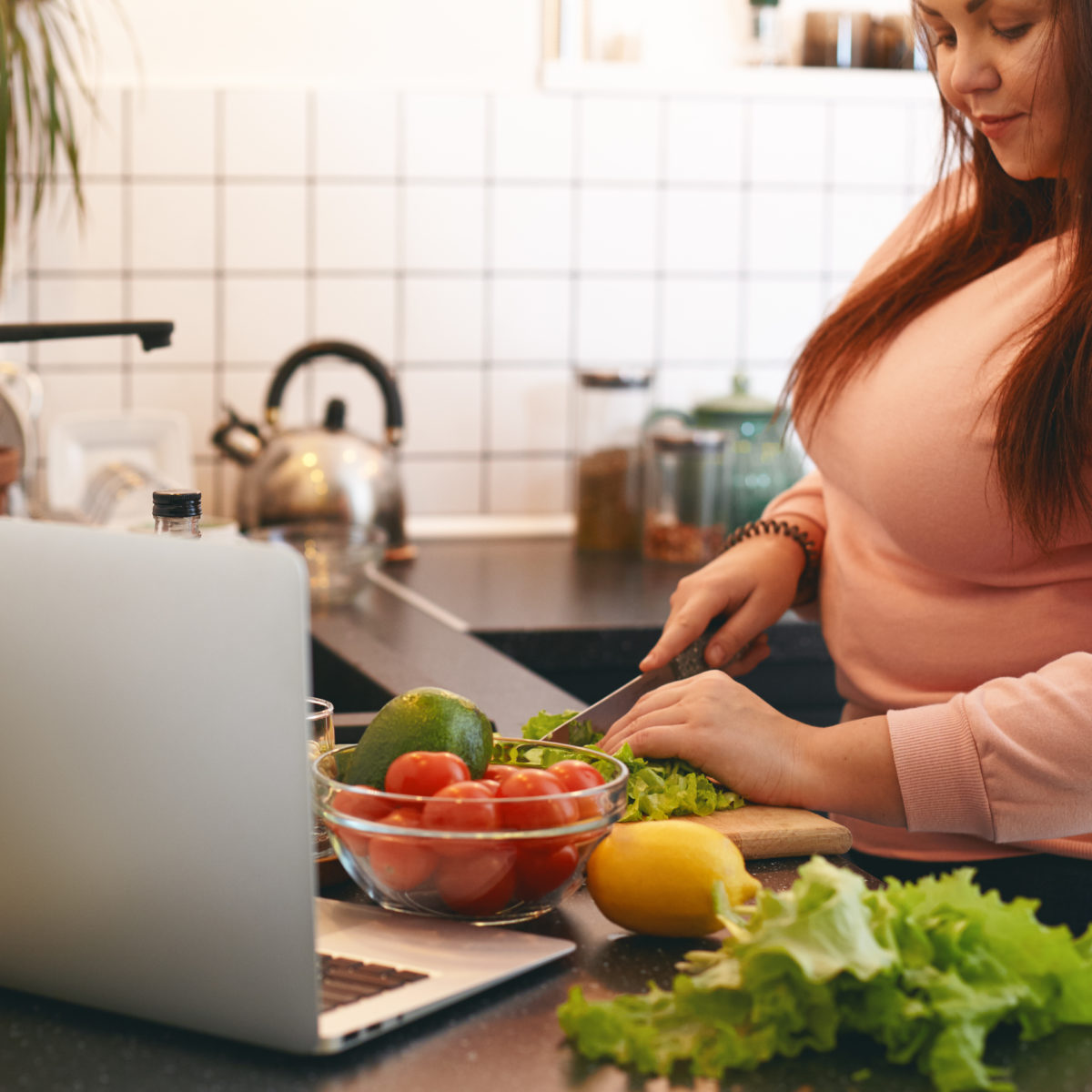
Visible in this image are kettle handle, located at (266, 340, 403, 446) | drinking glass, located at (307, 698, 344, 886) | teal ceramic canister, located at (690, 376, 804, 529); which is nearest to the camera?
drinking glass, located at (307, 698, 344, 886)

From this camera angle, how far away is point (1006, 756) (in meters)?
0.87

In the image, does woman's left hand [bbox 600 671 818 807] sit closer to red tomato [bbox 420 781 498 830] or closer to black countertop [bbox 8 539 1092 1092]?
black countertop [bbox 8 539 1092 1092]

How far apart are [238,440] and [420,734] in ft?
4.76

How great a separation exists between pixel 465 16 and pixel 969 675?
1551 mm

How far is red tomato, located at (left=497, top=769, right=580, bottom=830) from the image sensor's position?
0.67 meters

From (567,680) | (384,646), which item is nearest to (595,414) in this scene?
(567,680)

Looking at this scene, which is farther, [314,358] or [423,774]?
[314,358]

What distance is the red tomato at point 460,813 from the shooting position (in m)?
0.66

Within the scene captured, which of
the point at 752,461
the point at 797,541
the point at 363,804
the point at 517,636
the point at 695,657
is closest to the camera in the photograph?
the point at 363,804

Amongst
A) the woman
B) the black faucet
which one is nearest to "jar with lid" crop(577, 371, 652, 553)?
the woman

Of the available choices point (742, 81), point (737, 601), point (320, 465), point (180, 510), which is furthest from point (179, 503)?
point (742, 81)

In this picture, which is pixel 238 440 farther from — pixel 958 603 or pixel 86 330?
pixel 958 603

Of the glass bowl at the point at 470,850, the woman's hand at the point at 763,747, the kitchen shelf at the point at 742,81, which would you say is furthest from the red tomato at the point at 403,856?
the kitchen shelf at the point at 742,81

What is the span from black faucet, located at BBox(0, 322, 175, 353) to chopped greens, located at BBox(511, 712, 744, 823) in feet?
1.40
